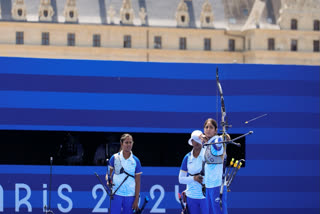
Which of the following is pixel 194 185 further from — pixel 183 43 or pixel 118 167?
pixel 183 43

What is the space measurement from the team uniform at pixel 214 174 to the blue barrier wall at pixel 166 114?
238 cm

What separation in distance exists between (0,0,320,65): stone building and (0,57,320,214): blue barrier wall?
5134 centimetres

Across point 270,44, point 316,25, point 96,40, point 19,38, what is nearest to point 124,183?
point 19,38

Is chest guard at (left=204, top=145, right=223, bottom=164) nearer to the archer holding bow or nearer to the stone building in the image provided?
the archer holding bow

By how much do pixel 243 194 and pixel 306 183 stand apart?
3.46 feet

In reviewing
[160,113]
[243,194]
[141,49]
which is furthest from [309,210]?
[141,49]

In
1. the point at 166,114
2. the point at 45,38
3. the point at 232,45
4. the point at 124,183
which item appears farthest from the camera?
the point at 232,45

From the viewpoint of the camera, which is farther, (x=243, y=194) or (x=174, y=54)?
(x=174, y=54)

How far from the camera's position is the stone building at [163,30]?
6319 centimetres

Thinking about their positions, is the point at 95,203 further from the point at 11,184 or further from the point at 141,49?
the point at 141,49

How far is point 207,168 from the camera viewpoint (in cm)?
841

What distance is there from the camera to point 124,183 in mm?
8555

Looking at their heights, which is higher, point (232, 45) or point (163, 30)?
point (163, 30)

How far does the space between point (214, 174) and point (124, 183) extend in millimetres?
1100
